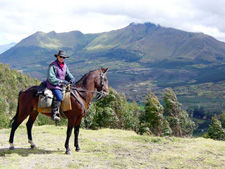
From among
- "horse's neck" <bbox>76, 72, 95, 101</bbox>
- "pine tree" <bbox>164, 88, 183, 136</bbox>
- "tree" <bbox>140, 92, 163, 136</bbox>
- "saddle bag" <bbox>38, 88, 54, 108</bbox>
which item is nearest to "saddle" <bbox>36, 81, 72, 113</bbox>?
"saddle bag" <bbox>38, 88, 54, 108</bbox>

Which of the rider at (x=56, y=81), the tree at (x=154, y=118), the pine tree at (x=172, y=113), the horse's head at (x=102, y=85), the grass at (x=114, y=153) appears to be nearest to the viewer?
the grass at (x=114, y=153)

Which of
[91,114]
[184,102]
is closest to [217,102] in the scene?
[184,102]

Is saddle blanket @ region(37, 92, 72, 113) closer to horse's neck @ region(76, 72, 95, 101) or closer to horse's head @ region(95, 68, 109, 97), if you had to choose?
horse's neck @ region(76, 72, 95, 101)

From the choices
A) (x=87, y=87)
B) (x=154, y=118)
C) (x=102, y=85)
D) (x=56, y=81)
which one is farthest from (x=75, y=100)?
(x=154, y=118)

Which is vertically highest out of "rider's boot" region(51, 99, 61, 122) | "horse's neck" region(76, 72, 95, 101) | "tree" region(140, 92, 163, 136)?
"horse's neck" region(76, 72, 95, 101)

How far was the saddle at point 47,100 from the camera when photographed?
8.56 meters

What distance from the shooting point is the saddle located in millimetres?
8562

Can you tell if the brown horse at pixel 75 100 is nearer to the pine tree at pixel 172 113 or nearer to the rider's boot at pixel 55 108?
the rider's boot at pixel 55 108

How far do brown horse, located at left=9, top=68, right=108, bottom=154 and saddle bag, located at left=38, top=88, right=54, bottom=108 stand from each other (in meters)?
0.41

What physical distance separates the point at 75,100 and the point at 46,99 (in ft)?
3.83

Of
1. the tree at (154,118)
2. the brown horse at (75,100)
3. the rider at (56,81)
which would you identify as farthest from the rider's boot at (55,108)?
the tree at (154,118)

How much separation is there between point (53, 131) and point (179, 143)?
7.19m

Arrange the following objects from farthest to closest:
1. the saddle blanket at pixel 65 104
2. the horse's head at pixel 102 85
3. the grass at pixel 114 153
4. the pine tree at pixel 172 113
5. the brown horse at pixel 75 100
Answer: the pine tree at pixel 172 113 → the horse's head at pixel 102 85 → the brown horse at pixel 75 100 → the saddle blanket at pixel 65 104 → the grass at pixel 114 153

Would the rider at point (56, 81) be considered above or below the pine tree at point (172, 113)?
above
